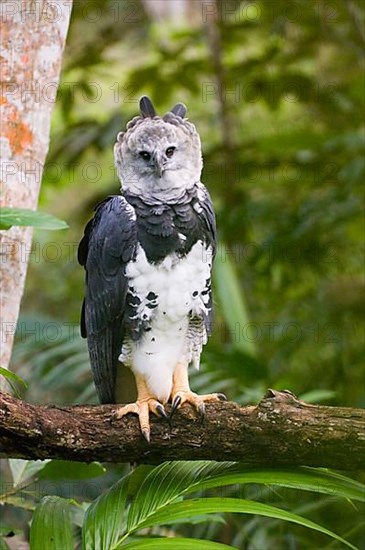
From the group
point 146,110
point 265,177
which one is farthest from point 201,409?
point 265,177

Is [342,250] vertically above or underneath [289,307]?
above

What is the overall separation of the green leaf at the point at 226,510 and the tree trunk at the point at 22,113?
2.42ft

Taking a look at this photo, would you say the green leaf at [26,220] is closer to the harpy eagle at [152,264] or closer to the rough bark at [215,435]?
the harpy eagle at [152,264]

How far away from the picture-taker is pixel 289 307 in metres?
4.09

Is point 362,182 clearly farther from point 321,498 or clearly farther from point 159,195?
point 159,195

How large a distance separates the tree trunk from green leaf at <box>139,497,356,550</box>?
2.42ft

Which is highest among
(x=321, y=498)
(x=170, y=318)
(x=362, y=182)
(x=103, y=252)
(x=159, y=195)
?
(x=362, y=182)

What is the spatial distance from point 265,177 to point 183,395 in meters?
2.67

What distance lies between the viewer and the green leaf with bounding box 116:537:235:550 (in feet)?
5.04

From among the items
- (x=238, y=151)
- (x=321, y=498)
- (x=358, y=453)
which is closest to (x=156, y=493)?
(x=358, y=453)

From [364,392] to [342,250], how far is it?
829mm

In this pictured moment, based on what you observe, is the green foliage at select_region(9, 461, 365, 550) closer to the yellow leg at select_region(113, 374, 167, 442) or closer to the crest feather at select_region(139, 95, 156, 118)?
the yellow leg at select_region(113, 374, 167, 442)

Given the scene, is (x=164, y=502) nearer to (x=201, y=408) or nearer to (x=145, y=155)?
(x=201, y=408)

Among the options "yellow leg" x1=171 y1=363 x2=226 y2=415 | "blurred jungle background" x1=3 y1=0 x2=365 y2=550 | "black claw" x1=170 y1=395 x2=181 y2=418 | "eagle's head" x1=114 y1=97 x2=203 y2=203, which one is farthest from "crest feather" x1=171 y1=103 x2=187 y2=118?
"blurred jungle background" x1=3 y1=0 x2=365 y2=550
